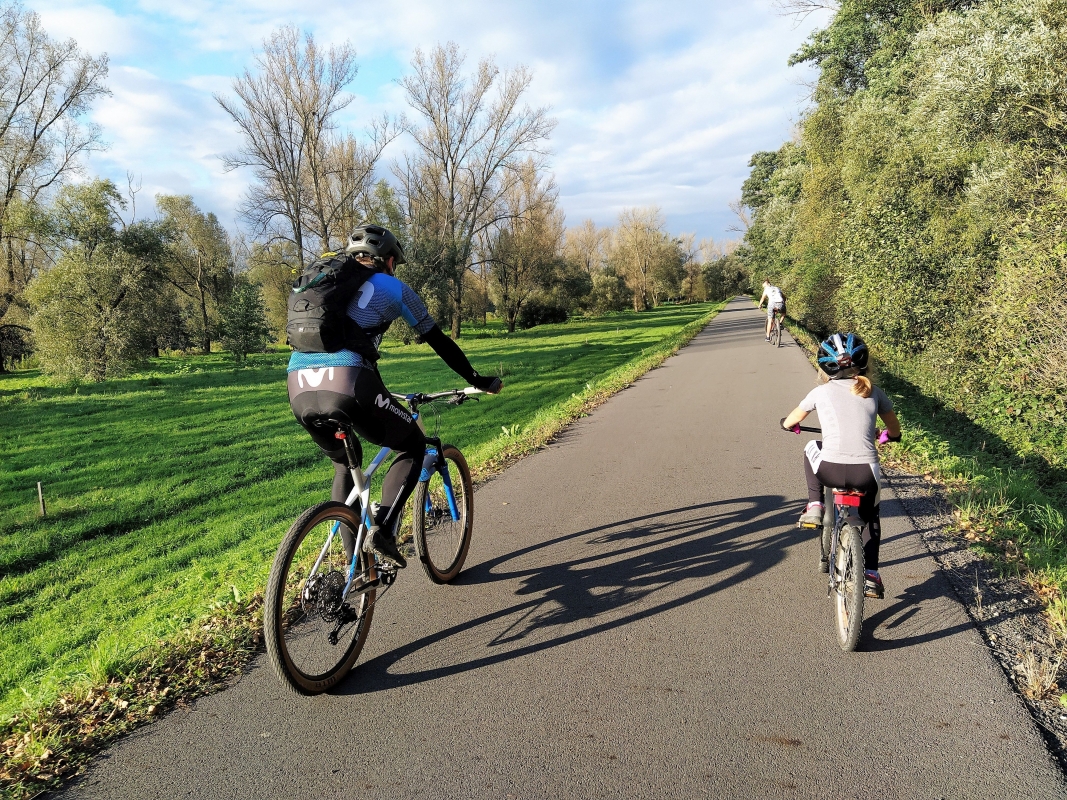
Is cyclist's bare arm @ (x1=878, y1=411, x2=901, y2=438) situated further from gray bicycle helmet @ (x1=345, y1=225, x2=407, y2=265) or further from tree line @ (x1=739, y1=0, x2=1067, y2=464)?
tree line @ (x1=739, y1=0, x2=1067, y2=464)

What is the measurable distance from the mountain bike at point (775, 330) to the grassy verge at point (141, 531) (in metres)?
4.27

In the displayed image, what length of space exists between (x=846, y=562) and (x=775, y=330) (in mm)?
19240

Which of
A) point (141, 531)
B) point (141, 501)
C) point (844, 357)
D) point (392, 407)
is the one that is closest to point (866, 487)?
point (844, 357)

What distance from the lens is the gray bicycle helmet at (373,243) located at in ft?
11.3

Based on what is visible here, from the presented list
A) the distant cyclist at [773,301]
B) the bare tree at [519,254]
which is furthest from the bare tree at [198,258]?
the distant cyclist at [773,301]

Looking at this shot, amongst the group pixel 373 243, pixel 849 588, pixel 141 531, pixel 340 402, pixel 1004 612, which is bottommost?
pixel 141 531

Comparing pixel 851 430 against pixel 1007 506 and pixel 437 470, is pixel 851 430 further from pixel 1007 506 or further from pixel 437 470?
pixel 1007 506

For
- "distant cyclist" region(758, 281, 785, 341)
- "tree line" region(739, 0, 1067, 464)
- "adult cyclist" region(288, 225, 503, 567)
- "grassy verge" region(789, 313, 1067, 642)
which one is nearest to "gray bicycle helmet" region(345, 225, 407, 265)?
"adult cyclist" region(288, 225, 503, 567)

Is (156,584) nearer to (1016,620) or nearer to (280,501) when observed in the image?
(280,501)

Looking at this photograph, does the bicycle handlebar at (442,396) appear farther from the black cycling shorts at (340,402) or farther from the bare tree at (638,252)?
the bare tree at (638,252)

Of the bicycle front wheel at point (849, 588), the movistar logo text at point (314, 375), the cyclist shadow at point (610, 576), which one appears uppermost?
the movistar logo text at point (314, 375)

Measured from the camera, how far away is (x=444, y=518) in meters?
4.23

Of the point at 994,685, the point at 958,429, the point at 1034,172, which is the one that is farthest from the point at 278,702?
the point at 1034,172

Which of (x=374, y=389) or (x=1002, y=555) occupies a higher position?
(x=374, y=389)
